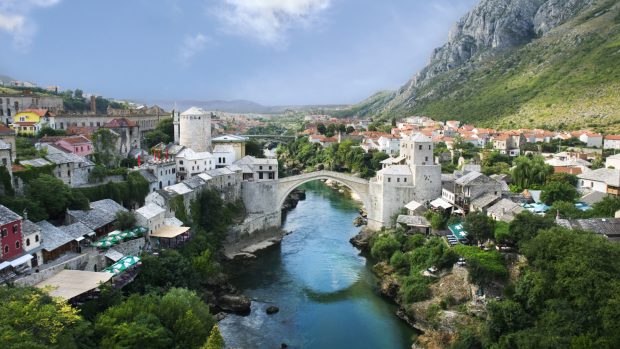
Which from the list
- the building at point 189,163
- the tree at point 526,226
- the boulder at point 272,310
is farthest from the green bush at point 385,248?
the building at point 189,163

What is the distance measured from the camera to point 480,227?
1000 inches

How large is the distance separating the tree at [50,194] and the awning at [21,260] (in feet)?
14.3

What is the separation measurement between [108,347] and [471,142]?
1934 inches

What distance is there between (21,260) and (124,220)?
5.98 m

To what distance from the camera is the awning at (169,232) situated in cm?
2567

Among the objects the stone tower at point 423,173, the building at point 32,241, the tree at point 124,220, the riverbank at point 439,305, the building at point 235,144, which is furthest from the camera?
the building at point 235,144

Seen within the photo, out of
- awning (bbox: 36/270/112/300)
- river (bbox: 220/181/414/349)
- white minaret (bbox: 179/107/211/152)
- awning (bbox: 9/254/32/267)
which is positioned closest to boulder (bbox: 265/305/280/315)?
river (bbox: 220/181/414/349)

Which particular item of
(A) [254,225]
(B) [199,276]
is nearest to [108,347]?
(B) [199,276]

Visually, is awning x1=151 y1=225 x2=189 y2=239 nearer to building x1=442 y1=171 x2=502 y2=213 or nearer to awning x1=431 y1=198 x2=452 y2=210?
awning x1=431 y1=198 x2=452 y2=210

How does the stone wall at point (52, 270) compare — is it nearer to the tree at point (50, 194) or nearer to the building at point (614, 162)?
the tree at point (50, 194)

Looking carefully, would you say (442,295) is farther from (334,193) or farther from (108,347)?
(334,193)

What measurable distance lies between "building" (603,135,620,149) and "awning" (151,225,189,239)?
140ft

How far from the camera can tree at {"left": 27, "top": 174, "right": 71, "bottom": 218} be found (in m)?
23.8

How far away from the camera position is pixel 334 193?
52812 millimetres
